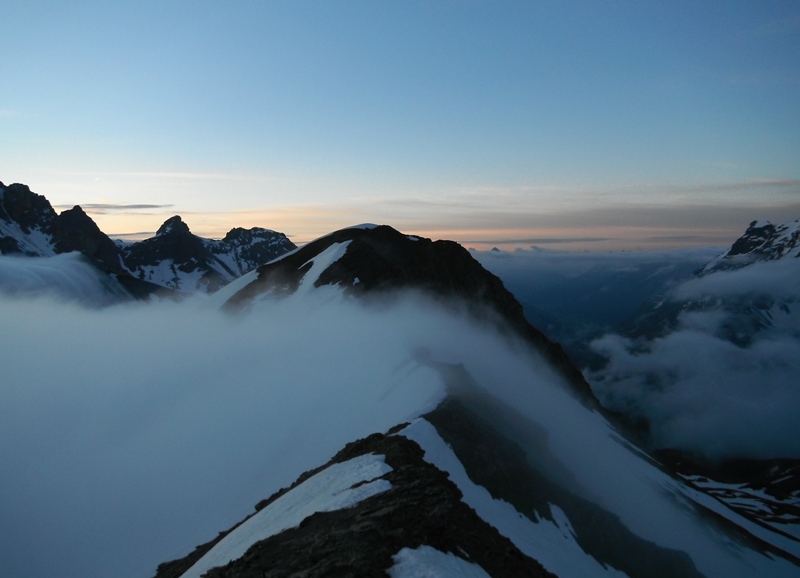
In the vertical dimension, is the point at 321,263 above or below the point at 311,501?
above

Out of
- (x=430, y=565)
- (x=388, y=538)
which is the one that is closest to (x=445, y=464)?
(x=388, y=538)

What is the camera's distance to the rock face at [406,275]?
3110 inches

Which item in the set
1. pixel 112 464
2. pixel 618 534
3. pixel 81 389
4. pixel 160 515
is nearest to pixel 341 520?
pixel 160 515

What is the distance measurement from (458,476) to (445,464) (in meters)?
0.92

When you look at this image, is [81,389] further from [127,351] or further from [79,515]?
[79,515]

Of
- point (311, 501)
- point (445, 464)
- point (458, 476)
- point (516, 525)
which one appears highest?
point (311, 501)

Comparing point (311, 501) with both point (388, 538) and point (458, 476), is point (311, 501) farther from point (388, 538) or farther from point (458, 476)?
point (388, 538)

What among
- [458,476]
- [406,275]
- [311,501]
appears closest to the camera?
[311,501]

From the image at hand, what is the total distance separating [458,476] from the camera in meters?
28.2

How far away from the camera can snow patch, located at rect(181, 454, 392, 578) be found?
22172mm

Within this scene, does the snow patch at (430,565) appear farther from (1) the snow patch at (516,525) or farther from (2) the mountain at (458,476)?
(1) the snow patch at (516,525)

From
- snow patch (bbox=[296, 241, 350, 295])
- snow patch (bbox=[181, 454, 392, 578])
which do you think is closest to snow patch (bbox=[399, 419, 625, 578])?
snow patch (bbox=[181, 454, 392, 578])

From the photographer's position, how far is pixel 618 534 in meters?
42.1

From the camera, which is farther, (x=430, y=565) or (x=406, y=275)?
(x=406, y=275)
